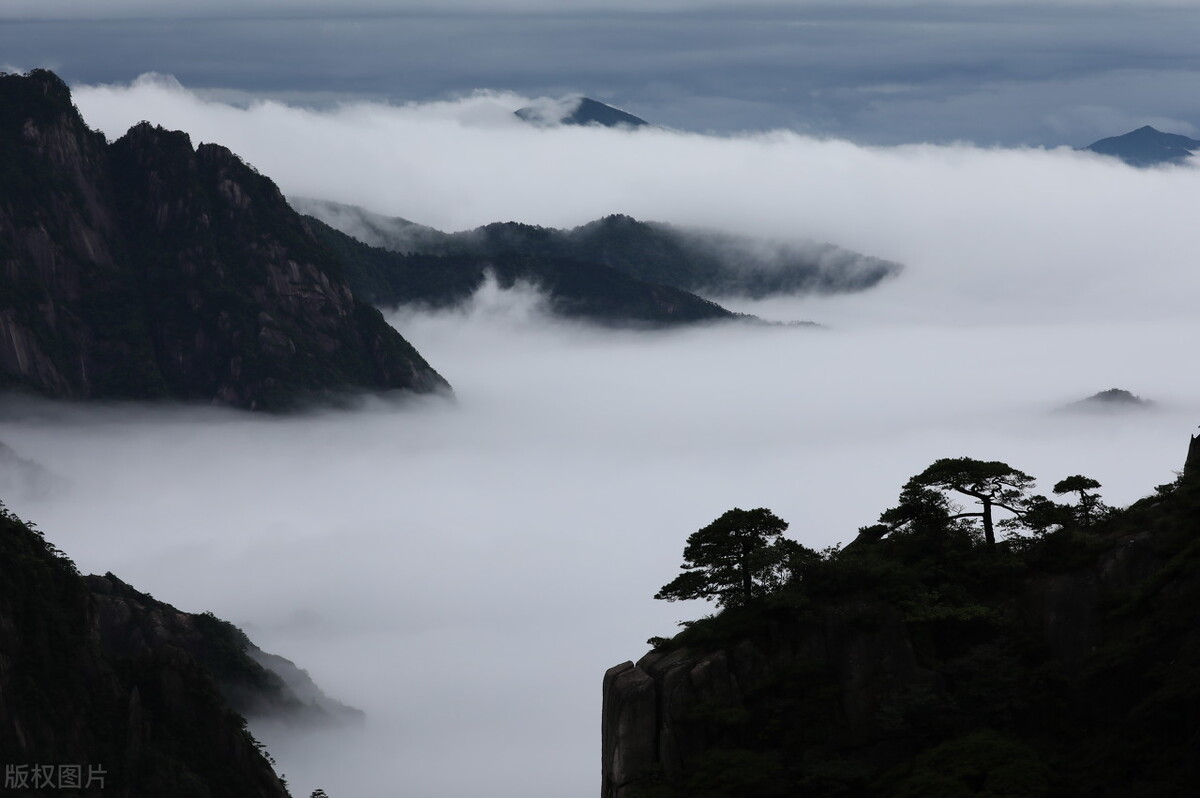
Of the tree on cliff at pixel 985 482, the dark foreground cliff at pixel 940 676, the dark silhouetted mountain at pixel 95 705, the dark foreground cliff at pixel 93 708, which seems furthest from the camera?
the dark silhouetted mountain at pixel 95 705

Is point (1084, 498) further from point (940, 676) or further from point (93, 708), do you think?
point (93, 708)

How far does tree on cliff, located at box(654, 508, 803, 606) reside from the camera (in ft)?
249

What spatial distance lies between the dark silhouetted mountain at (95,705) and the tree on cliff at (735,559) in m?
80.8

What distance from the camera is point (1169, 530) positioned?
233 feet

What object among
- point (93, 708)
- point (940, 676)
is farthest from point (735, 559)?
point (93, 708)

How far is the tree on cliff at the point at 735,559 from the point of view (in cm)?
7588

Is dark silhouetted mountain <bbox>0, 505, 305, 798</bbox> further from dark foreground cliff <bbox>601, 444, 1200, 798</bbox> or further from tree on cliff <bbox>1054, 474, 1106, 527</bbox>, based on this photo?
tree on cliff <bbox>1054, 474, 1106, 527</bbox>

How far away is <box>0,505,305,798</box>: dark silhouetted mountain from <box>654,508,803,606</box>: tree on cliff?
8076 cm

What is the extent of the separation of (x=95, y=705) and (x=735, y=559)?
92.4m

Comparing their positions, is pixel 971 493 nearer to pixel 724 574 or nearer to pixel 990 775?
pixel 724 574

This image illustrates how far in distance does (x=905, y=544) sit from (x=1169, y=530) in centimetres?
1243

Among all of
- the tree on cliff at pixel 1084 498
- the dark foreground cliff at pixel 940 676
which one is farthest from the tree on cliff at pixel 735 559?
the tree on cliff at pixel 1084 498

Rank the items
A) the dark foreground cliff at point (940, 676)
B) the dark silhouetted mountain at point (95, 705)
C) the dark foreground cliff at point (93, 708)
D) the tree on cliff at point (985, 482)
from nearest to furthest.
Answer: the dark foreground cliff at point (940, 676) → the tree on cliff at point (985, 482) → the dark foreground cliff at point (93, 708) → the dark silhouetted mountain at point (95, 705)

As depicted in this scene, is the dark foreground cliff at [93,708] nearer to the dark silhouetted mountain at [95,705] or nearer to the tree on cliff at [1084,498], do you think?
the dark silhouetted mountain at [95,705]
